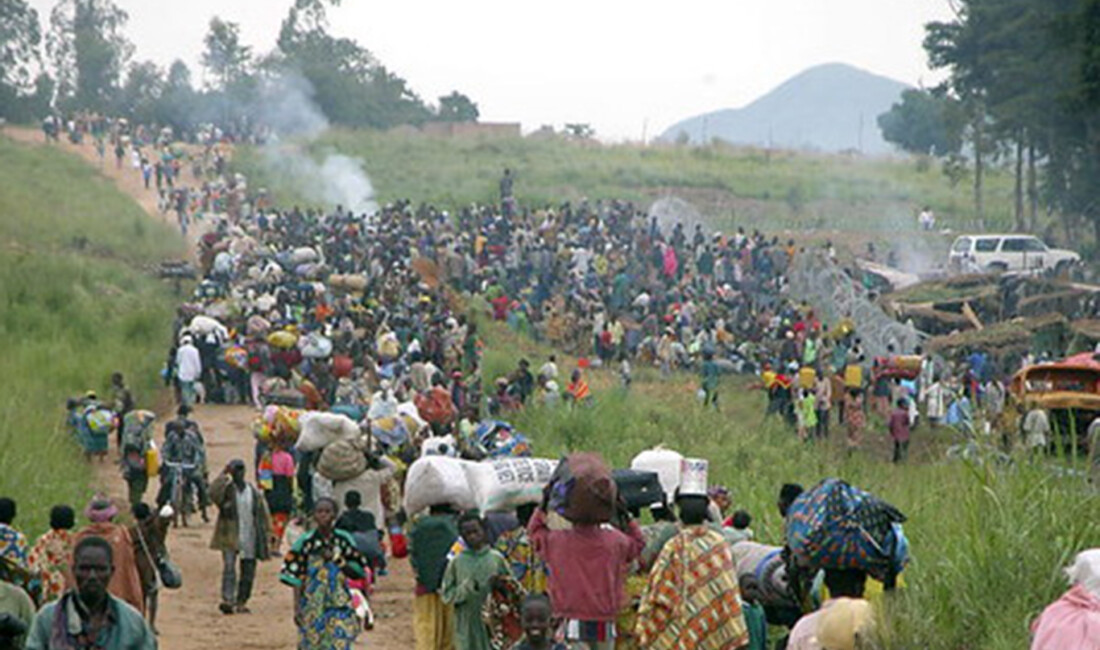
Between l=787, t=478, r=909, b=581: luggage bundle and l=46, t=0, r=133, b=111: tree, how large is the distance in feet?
282

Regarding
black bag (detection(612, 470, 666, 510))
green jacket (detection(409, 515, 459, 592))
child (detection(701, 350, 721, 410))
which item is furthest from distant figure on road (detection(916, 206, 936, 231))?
black bag (detection(612, 470, 666, 510))

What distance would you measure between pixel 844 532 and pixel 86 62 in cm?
9224

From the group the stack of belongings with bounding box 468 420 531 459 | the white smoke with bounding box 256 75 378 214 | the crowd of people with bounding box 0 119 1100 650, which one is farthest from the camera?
the white smoke with bounding box 256 75 378 214

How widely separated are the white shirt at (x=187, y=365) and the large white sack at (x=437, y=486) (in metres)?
13.6

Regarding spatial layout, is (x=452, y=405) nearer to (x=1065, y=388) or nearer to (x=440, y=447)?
(x=440, y=447)

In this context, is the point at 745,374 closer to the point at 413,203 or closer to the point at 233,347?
the point at 233,347

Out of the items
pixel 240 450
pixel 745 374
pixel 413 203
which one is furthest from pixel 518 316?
pixel 413 203

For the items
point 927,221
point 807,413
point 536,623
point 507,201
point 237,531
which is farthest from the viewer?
point 927,221

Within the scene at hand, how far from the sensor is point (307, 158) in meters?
65.8

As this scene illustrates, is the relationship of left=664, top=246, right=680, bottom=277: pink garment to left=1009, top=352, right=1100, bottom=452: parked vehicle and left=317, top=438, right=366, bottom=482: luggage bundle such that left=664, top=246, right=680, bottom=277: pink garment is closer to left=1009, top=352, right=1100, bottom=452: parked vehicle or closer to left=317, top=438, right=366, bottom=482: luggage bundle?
left=1009, top=352, right=1100, bottom=452: parked vehicle

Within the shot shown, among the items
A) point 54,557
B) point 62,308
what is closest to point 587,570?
point 54,557

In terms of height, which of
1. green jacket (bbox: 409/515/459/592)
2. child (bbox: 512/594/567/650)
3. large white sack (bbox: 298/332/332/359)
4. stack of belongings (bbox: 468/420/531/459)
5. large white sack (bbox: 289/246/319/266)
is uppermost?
large white sack (bbox: 289/246/319/266)

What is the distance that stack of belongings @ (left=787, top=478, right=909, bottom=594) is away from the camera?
8117mm

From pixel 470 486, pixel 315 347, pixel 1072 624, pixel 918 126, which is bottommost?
pixel 315 347
